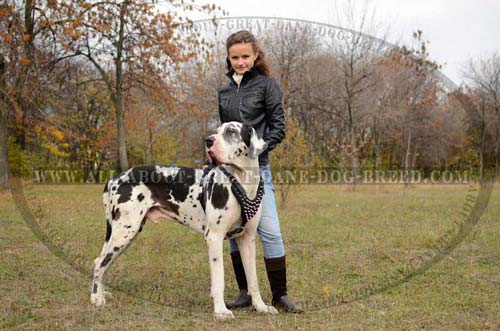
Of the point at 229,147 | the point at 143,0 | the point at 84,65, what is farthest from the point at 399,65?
the point at 229,147

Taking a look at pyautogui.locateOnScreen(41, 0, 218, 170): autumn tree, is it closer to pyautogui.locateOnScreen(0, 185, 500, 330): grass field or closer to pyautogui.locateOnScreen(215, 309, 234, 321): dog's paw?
pyautogui.locateOnScreen(0, 185, 500, 330): grass field

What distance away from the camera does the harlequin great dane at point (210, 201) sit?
4.10 metres

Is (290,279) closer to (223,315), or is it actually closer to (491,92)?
(223,315)

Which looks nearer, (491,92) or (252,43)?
(252,43)

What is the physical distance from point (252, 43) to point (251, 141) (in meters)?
1.03

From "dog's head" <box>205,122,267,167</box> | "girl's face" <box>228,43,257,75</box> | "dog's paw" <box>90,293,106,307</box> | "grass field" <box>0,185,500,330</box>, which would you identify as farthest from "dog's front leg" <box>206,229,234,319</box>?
"girl's face" <box>228,43,257,75</box>

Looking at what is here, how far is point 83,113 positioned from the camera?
1258 inches

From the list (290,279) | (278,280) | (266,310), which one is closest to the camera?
(266,310)

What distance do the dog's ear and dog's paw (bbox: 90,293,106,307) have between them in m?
1.99

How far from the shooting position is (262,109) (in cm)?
459

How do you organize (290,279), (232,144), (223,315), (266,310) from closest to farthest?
(232,144), (223,315), (266,310), (290,279)

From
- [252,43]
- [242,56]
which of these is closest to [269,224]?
[242,56]

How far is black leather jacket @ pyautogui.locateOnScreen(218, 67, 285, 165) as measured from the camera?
4.49 meters

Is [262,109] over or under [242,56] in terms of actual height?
under
